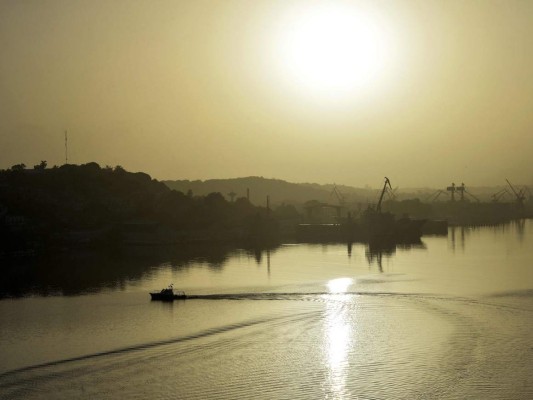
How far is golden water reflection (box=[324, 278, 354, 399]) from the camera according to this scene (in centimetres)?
1898

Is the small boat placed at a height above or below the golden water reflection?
above

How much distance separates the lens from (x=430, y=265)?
4881cm

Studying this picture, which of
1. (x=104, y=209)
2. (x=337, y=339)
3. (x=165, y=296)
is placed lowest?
(x=337, y=339)

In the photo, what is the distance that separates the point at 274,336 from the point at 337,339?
6.94 ft

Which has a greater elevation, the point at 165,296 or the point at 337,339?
the point at 165,296

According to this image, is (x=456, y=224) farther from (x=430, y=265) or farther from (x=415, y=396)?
(x=415, y=396)

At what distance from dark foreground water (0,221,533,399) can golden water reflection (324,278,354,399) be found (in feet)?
0.20

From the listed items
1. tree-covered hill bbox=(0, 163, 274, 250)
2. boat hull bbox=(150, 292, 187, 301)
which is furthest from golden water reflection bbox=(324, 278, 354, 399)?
tree-covered hill bbox=(0, 163, 274, 250)

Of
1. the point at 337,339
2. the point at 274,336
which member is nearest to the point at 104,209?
the point at 274,336

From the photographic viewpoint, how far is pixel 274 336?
24.8 meters

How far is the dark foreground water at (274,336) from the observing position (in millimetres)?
19031

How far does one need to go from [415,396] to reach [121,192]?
219ft

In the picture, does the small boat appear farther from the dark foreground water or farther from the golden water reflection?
the golden water reflection

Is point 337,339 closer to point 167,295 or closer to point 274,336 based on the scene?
point 274,336
